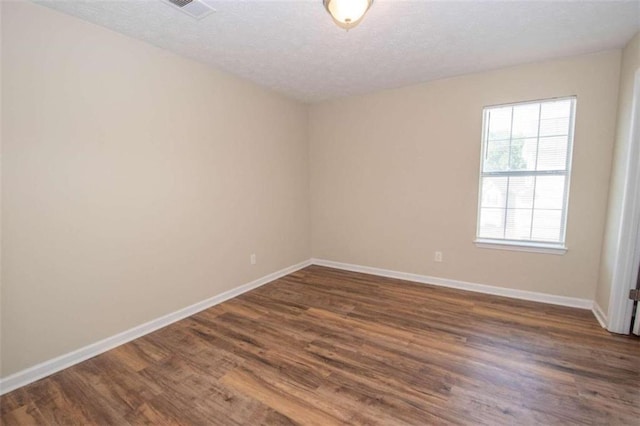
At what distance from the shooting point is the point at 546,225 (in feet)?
10.1

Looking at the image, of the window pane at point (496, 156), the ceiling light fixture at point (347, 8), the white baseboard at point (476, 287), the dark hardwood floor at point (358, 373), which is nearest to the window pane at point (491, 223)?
the window pane at point (496, 156)

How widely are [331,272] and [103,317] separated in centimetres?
275

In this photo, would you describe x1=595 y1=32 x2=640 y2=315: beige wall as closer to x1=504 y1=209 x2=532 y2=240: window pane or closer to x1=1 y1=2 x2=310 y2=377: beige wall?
x1=504 y1=209 x2=532 y2=240: window pane

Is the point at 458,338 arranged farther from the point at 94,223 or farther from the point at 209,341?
the point at 94,223

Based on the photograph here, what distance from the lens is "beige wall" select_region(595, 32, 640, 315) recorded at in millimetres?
2375

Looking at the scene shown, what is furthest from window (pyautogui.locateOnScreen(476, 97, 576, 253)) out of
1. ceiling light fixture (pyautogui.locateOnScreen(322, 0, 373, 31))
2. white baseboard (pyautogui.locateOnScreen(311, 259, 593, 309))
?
ceiling light fixture (pyautogui.locateOnScreen(322, 0, 373, 31))

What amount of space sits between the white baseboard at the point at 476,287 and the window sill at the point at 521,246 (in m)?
0.47

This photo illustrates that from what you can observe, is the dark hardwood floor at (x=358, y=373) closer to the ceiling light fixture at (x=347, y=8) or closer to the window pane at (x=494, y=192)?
the window pane at (x=494, y=192)

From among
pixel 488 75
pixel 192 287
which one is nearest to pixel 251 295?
pixel 192 287

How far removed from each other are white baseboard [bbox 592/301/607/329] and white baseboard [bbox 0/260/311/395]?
3613 millimetres

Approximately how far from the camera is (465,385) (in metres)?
1.83

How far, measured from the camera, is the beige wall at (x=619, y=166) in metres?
2.38

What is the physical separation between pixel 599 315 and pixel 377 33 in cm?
327

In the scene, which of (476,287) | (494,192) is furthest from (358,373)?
(494,192)
